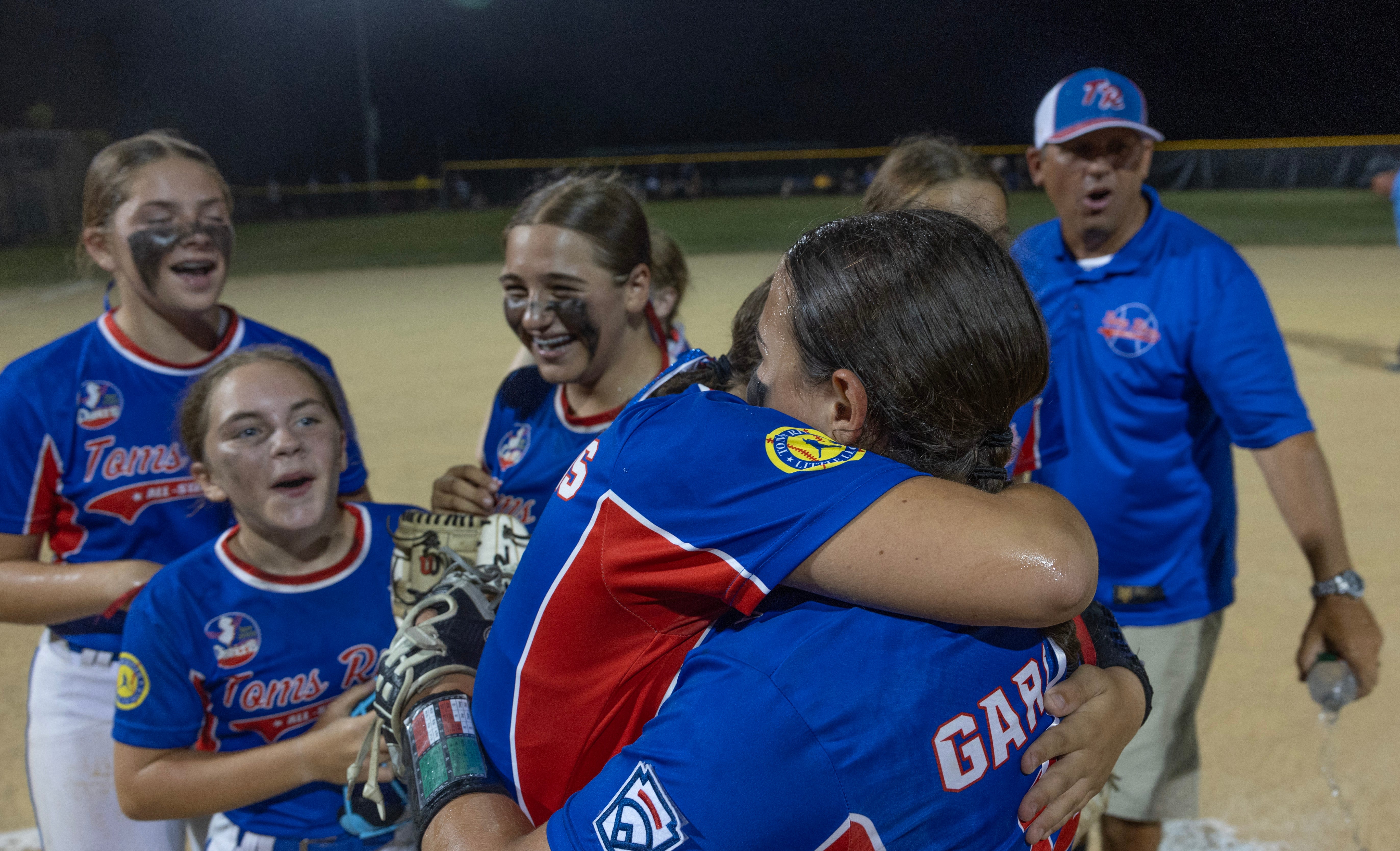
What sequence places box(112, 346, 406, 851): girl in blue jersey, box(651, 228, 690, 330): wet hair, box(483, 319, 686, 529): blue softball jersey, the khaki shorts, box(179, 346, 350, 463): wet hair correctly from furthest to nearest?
box(651, 228, 690, 330): wet hair → the khaki shorts → box(483, 319, 686, 529): blue softball jersey → box(179, 346, 350, 463): wet hair → box(112, 346, 406, 851): girl in blue jersey

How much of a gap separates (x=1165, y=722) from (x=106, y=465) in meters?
3.08

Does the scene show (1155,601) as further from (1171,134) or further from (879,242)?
(1171,134)

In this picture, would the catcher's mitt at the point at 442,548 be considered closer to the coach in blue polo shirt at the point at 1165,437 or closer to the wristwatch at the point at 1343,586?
the coach in blue polo shirt at the point at 1165,437

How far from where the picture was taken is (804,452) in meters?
1.10

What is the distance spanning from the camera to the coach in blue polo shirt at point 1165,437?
2695 millimetres

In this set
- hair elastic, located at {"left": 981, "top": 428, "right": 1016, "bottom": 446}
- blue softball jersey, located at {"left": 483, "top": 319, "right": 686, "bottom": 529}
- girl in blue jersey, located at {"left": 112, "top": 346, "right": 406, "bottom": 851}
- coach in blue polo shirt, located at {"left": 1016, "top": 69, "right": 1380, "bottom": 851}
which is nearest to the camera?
hair elastic, located at {"left": 981, "top": 428, "right": 1016, "bottom": 446}

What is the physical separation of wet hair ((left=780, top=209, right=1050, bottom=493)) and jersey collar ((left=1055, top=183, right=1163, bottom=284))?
197 cm

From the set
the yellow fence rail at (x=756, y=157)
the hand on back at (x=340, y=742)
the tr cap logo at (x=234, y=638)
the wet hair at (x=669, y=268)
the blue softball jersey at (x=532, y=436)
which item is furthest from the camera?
the yellow fence rail at (x=756, y=157)

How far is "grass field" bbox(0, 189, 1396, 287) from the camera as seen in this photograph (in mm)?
18516

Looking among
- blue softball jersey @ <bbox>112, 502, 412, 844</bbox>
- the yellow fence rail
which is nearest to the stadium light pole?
the yellow fence rail

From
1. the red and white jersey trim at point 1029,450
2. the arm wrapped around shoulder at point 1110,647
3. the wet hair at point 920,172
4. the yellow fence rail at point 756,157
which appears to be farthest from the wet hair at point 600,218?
the yellow fence rail at point 756,157

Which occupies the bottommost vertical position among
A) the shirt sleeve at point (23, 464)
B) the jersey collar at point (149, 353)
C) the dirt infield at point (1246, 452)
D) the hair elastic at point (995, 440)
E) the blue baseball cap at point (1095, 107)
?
the dirt infield at point (1246, 452)

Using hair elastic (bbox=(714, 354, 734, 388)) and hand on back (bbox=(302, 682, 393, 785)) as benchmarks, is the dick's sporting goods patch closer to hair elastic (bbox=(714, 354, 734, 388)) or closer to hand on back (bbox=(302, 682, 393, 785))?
hair elastic (bbox=(714, 354, 734, 388))

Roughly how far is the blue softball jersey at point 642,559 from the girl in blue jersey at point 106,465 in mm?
1618
